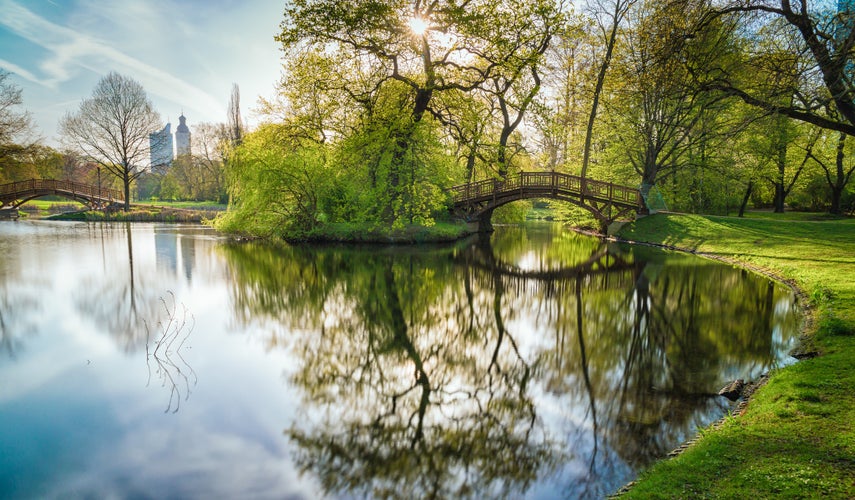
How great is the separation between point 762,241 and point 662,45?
506 inches

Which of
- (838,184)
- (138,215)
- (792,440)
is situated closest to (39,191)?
(138,215)

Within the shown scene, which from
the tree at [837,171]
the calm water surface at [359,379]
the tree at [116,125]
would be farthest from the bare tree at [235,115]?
the tree at [837,171]

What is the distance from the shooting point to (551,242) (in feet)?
Answer: 95.8

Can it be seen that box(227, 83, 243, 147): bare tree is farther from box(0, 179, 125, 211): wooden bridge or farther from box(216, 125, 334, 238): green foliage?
box(216, 125, 334, 238): green foliage

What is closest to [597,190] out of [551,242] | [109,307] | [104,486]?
[551,242]

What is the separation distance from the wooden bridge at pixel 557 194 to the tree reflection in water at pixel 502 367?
11414mm

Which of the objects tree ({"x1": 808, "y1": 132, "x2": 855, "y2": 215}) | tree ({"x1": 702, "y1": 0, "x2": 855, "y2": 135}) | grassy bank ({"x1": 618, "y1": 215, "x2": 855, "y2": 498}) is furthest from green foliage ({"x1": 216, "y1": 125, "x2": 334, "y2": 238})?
tree ({"x1": 808, "y1": 132, "x2": 855, "y2": 215})

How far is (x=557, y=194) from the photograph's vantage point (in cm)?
2809

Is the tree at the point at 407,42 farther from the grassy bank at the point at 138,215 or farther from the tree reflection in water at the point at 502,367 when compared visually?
the grassy bank at the point at 138,215

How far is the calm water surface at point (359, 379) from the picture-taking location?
16.0 feet

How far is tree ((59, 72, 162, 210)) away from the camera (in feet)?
141

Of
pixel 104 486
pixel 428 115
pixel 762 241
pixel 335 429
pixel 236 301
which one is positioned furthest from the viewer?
pixel 428 115

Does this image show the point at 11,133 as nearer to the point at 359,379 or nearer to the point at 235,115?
the point at 235,115

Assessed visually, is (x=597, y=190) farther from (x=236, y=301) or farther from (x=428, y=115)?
(x=236, y=301)
